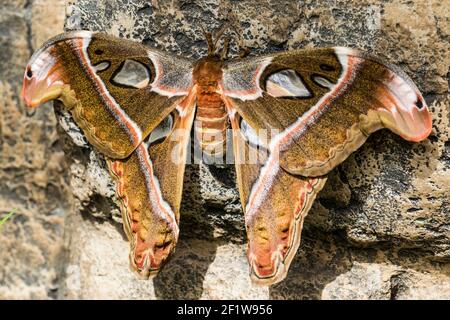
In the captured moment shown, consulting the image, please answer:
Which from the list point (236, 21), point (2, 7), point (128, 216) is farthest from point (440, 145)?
point (2, 7)

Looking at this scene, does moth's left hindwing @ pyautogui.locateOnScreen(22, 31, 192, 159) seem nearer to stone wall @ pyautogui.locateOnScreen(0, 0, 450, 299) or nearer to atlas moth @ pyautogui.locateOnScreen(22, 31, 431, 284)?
atlas moth @ pyautogui.locateOnScreen(22, 31, 431, 284)

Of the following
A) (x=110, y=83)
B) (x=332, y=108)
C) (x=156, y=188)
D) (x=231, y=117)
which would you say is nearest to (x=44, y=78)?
(x=110, y=83)

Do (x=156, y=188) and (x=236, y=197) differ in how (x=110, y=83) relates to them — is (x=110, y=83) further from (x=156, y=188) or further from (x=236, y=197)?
(x=236, y=197)

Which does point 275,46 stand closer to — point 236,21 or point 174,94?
point 236,21

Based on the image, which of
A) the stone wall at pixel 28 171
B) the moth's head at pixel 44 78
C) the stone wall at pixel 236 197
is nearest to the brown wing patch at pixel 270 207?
the stone wall at pixel 236 197

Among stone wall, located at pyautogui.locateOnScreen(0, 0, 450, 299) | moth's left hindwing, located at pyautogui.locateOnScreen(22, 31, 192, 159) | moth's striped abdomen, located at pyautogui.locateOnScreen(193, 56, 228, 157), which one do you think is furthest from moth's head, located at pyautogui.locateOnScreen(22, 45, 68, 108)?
moth's striped abdomen, located at pyautogui.locateOnScreen(193, 56, 228, 157)

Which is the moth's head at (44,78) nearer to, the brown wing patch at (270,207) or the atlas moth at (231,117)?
the atlas moth at (231,117)
